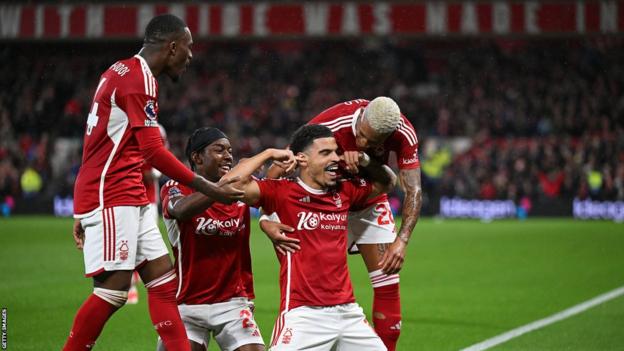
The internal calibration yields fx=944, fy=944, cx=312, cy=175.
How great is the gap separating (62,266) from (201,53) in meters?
21.4

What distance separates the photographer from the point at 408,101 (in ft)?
105

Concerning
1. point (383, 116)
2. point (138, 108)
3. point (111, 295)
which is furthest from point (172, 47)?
point (111, 295)

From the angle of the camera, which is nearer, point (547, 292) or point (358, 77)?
point (547, 292)

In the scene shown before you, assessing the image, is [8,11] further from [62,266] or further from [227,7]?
[62,266]

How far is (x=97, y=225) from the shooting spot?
17.9ft

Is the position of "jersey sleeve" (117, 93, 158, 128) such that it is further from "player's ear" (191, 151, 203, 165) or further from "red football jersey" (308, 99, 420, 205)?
"red football jersey" (308, 99, 420, 205)

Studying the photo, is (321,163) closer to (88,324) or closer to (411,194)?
(411,194)

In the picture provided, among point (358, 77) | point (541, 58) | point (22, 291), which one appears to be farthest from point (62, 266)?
point (541, 58)

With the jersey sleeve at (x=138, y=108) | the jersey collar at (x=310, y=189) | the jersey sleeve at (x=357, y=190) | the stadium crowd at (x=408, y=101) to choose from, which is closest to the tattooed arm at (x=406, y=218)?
the jersey sleeve at (x=357, y=190)

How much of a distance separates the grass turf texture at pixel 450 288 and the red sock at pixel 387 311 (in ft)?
4.55

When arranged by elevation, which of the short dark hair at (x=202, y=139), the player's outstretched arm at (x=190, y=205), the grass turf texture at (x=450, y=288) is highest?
the short dark hair at (x=202, y=139)

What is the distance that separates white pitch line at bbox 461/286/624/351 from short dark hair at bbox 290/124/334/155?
328cm

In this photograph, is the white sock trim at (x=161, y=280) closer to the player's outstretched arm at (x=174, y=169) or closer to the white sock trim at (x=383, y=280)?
the player's outstretched arm at (x=174, y=169)

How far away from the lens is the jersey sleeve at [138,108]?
535cm
